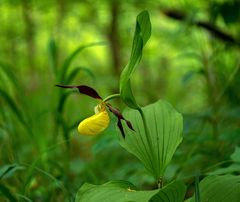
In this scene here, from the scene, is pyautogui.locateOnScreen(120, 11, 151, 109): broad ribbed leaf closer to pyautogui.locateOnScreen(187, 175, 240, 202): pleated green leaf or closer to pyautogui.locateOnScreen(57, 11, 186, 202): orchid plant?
pyautogui.locateOnScreen(57, 11, 186, 202): orchid plant

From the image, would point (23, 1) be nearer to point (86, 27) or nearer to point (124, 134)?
point (86, 27)

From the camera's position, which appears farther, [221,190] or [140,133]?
[140,133]

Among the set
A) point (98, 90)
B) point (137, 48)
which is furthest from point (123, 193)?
point (98, 90)

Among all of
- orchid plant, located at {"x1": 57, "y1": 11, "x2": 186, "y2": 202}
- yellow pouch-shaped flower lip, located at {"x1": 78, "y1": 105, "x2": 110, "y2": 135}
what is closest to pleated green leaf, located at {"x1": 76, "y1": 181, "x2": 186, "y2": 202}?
orchid plant, located at {"x1": 57, "y1": 11, "x2": 186, "y2": 202}

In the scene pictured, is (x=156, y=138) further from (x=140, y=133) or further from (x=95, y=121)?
(x=95, y=121)

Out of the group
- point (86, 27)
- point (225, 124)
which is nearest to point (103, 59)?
point (86, 27)
